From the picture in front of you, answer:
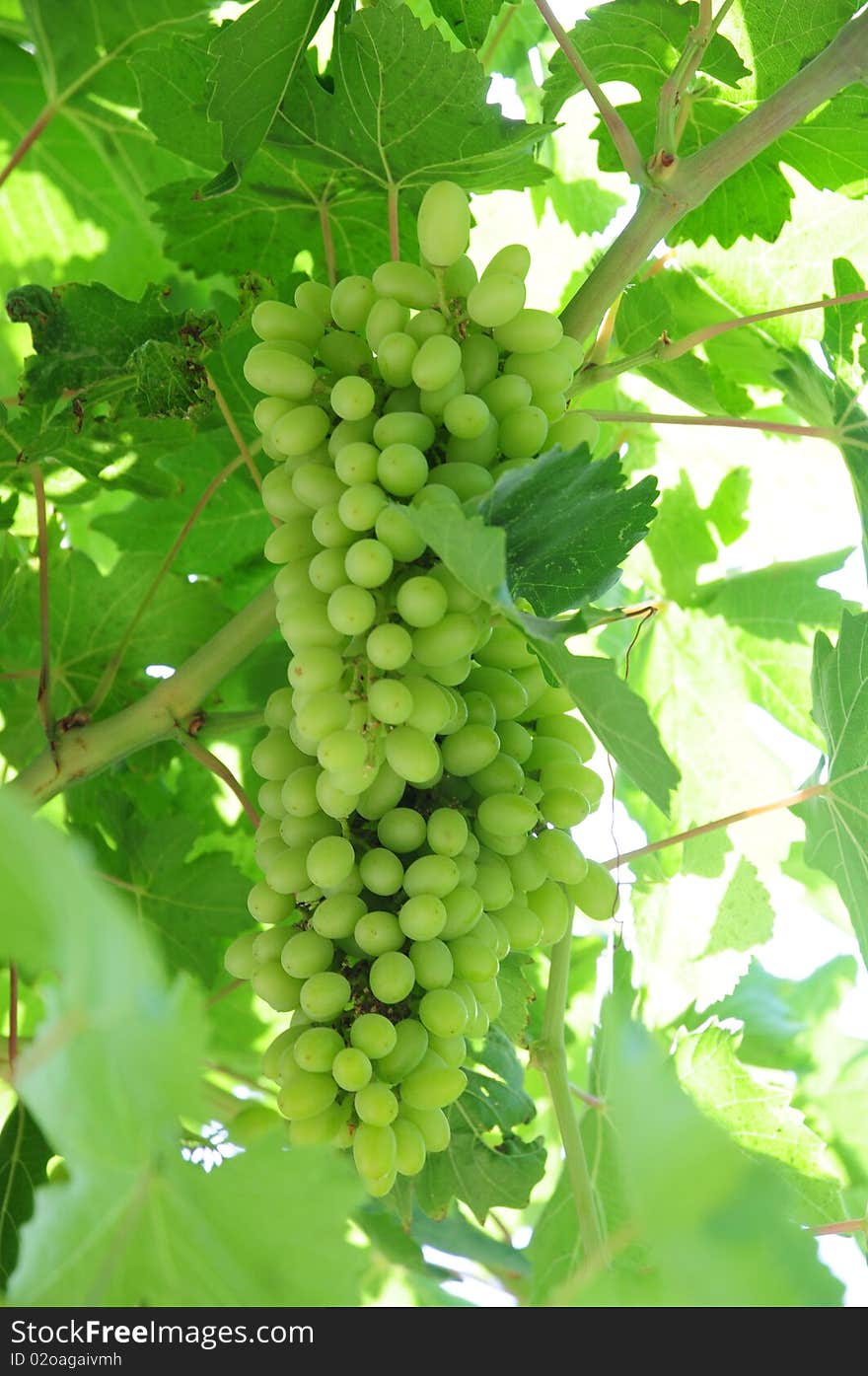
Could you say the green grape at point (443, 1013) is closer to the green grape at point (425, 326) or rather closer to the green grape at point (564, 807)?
the green grape at point (564, 807)

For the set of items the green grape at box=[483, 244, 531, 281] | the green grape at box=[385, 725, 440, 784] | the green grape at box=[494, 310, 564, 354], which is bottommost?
the green grape at box=[385, 725, 440, 784]

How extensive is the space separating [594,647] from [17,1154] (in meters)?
0.92

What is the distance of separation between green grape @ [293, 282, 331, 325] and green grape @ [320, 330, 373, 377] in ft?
0.11

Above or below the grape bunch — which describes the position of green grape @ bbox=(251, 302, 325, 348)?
above

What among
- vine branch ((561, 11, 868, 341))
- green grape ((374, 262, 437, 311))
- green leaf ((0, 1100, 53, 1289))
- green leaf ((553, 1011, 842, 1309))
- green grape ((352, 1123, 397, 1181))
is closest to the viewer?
green leaf ((553, 1011, 842, 1309))

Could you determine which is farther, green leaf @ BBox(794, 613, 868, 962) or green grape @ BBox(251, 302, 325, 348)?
green leaf @ BBox(794, 613, 868, 962)

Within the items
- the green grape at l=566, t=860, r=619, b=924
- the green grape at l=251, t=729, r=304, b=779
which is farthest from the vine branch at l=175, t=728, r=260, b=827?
the green grape at l=566, t=860, r=619, b=924

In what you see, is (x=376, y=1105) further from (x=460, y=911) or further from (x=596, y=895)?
(x=596, y=895)

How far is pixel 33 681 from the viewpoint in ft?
3.90

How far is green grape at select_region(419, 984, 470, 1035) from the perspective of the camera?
660mm

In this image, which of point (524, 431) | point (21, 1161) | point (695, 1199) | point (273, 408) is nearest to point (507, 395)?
point (524, 431)

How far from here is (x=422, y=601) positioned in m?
0.64

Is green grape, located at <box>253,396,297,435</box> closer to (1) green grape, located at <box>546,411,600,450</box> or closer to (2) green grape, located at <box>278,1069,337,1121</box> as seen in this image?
(1) green grape, located at <box>546,411,600,450</box>
